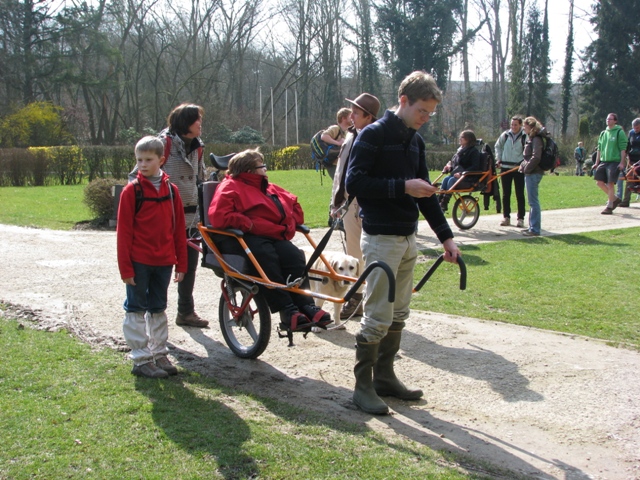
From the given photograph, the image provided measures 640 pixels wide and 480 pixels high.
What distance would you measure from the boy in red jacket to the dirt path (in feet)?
1.49

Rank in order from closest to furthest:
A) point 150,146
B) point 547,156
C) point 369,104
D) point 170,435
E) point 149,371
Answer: point 170,435 < point 149,371 < point 150,146 < point 369,104 < point 547,156

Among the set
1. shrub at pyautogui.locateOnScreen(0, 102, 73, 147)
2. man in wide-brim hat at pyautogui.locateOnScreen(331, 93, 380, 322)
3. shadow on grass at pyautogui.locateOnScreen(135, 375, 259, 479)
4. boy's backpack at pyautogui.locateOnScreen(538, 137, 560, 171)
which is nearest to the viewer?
shadow on grass at pyautogui.locateOnScreen(135, 375, 259, 479)

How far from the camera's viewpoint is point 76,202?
1928cm

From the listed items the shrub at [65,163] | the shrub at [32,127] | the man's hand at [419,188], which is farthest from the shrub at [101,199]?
the shrub at [32,127]

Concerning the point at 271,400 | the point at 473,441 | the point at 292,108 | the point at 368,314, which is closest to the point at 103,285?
the point at 271,400

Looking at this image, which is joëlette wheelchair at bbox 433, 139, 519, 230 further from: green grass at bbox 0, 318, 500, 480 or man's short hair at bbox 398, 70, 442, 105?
green grass at bbox 0, 318, 500, 480

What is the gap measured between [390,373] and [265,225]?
151 centimetres

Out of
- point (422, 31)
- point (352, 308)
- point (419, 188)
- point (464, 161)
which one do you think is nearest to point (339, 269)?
point (352, 308)

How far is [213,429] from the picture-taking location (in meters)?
4.00

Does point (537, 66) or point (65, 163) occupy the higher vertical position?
point (537, 66)

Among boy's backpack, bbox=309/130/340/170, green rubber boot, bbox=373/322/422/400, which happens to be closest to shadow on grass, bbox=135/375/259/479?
green rubber boot, bbox=373/322/422/400

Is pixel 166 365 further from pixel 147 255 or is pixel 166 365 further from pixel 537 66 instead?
pixel 537 66

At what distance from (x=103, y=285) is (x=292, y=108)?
54481 mm

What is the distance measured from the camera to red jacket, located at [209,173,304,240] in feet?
17.5
